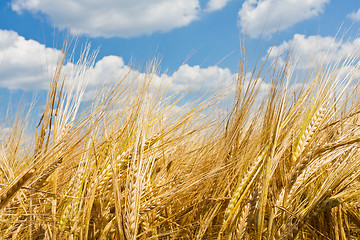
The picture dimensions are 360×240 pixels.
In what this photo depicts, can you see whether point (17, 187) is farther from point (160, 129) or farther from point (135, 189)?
point (160, 129)

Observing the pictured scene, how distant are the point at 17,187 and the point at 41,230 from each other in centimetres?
42

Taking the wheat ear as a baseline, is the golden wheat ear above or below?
below

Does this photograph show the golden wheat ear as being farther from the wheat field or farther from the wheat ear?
the wheat ear

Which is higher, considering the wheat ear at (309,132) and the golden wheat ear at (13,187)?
the wheat ear at (309,132)

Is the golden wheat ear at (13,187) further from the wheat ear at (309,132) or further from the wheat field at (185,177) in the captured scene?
the wheat ear at (309,132)

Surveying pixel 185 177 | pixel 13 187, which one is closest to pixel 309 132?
pixel 185 177

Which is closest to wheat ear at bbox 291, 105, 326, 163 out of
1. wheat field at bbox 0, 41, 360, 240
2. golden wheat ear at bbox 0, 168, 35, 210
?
wheat field at bbox 0, 41, 360, 240

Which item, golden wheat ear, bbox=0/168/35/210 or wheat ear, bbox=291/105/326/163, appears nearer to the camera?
golden wheat ear, bbox=0/168/35/210

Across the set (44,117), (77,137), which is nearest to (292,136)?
(77,137)

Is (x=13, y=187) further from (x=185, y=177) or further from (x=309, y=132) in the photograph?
(x=309, y=132)

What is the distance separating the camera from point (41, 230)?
1.24 m

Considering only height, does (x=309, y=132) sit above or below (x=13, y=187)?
above

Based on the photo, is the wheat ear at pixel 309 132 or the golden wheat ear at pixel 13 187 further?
the wheat ear at pixel 309 132

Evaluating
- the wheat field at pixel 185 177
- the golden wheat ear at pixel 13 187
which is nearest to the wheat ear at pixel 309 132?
the wheat field at pixel 185 177
